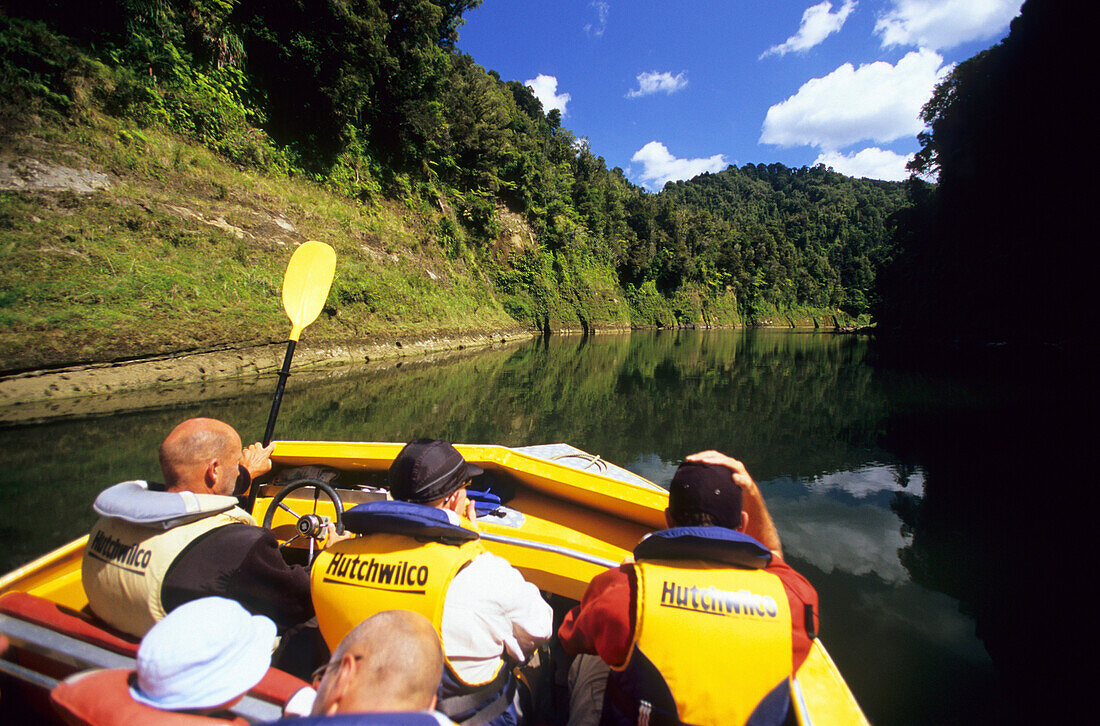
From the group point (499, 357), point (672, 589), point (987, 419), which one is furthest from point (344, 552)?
point (499, 357)

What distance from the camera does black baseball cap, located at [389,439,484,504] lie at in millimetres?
1619

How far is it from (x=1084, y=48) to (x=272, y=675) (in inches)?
984

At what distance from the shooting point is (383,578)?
132 centimetres

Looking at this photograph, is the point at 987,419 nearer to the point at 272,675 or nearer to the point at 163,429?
the point at 272,675

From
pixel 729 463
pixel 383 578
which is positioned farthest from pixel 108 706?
pixel 729 463

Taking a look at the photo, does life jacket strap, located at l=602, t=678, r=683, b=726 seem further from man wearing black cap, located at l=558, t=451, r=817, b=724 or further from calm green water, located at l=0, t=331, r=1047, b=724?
calm green water, located at l=0, t=331, r=1047, b=724

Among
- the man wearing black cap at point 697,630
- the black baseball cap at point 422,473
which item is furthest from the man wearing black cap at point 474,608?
the man wearing black cap at point 697,630

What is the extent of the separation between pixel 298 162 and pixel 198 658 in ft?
58.5

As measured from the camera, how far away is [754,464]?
5.35 meters

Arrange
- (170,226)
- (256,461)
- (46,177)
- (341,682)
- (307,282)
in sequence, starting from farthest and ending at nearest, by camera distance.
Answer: (170,226) → (46,177) → (307,282) → (256,461) → (341,682)

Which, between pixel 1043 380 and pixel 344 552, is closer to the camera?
pixel 344 552

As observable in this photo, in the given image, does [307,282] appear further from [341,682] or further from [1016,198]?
[1016,198]

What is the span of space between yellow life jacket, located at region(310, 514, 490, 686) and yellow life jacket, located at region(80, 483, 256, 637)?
1.57ft

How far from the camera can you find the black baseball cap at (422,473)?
1.62 meters
